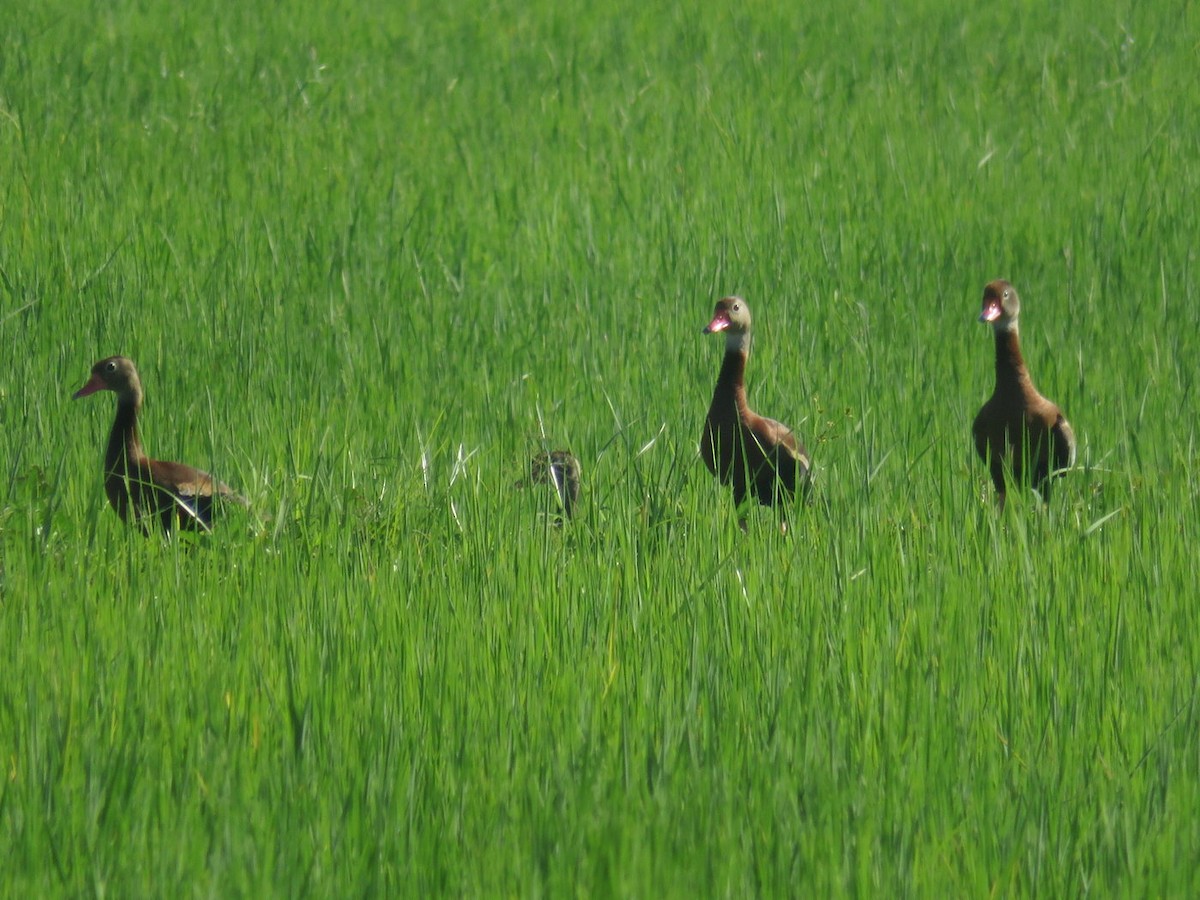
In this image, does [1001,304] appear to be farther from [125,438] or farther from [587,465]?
[125,438]

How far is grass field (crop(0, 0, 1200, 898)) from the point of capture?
8.99ft

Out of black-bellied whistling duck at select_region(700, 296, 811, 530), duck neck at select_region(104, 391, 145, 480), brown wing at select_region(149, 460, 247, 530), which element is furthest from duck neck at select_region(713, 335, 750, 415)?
duck neck at select_region(104, 391, 145, 480)

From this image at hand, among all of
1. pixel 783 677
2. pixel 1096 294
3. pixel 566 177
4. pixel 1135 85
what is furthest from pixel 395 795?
pixel 1135 85

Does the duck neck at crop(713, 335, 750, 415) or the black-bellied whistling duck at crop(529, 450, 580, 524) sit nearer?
the black-bellied whistling duck at crop(529, 450, 580, 524)

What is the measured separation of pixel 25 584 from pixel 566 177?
4.93 m

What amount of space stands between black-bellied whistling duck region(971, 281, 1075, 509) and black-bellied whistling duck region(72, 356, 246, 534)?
226 cm

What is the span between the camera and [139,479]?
4590mm

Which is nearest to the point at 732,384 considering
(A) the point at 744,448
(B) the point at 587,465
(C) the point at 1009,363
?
(A) the point at 744,448

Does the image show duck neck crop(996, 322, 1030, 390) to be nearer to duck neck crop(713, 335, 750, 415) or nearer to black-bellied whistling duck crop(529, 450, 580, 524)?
duck neck crop(713, 335, 750, 415)

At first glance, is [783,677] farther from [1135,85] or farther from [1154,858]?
[1135,85]

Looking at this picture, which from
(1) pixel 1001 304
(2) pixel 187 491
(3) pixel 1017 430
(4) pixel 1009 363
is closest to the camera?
(2) pixel 187 491

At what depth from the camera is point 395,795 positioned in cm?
280

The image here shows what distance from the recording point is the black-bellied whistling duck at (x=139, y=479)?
4.53m

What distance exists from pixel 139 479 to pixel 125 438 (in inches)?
11.4
